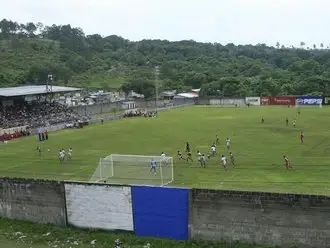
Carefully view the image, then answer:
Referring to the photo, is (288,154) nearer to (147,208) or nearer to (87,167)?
(87,167)

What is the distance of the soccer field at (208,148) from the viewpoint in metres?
33.0

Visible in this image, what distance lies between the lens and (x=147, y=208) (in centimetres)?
2189

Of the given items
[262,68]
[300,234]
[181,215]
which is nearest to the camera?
[300,234]

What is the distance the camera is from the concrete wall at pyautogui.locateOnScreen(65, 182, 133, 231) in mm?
22250

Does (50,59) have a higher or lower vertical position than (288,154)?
higher

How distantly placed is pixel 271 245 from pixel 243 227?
1.36 meters

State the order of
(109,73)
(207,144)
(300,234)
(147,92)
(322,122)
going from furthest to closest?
(109,73) → (147,92) → (322,122) → (207,144) → (300,234)

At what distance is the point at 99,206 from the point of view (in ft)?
74.9

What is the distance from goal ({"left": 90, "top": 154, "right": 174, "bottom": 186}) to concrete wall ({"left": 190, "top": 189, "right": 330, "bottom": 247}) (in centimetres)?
1089

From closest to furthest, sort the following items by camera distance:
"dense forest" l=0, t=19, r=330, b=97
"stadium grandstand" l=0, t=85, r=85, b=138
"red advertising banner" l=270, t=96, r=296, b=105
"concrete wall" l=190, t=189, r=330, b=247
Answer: "concrete wall" l=190, t=189, r=330, b=247 → "stadium grandstand" l=0, t=85, r=85, b=138 → "red advertising banner" l=270, t=96, r=296, b=105 → "dense forest" l=0, t=19, r=330, b=97

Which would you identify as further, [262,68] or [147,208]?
[262,68]

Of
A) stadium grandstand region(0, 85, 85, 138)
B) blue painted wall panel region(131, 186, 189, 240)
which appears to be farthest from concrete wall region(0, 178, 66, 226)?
stadium grandstand region(0, 85, 85, 138)

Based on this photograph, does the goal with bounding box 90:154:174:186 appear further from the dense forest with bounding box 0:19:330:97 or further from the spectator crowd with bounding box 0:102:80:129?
the dense forest with bounding box 0:19:330:97

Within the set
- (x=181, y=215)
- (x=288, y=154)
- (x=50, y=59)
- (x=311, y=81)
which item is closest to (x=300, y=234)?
(x=181, y=215)
